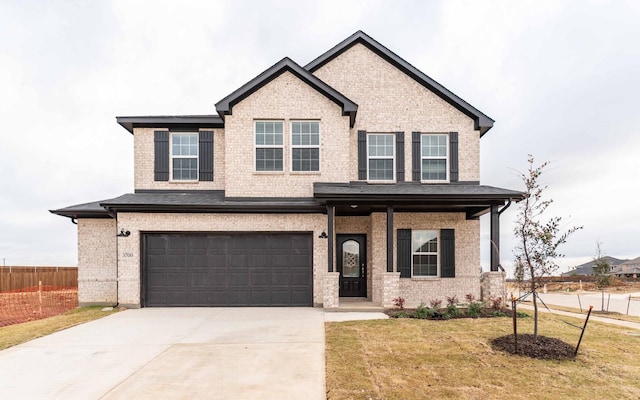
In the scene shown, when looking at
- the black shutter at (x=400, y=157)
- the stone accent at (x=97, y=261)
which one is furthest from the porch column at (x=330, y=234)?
the stone accent at (x=97, y=261)

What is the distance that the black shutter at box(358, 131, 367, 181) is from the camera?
13383 millimetres

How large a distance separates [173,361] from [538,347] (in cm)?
709

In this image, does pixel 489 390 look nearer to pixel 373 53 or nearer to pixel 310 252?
pixel 310 252

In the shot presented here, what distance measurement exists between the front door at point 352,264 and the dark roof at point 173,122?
6.42 meters

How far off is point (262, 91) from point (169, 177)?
4.75 m

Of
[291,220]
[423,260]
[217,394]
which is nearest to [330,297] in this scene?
[291,220]

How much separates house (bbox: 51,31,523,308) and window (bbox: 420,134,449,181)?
4cm

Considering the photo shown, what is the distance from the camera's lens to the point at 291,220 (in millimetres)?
12336

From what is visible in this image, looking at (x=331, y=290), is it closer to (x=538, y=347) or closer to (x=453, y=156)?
(x=538, y=347)

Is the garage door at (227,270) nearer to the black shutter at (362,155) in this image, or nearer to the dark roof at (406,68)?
the black shutter at (362,155)

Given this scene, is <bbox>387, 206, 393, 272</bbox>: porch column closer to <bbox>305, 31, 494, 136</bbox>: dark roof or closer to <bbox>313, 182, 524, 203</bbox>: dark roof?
A: <bbox>313, 182, 524, 203</bbox>: dark roof

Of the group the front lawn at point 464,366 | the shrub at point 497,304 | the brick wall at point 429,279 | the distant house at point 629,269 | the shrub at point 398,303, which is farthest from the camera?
the distant house at point 629,269

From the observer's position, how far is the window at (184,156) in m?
13.4

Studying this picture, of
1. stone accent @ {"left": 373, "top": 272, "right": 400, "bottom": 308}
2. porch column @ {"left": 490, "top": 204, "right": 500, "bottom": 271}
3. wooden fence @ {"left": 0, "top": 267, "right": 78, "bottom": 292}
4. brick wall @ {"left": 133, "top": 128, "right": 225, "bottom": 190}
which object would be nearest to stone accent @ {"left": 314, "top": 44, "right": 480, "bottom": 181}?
porch column @ {"left": 490, "top": 204, "right": 500, "bottom": 271}
